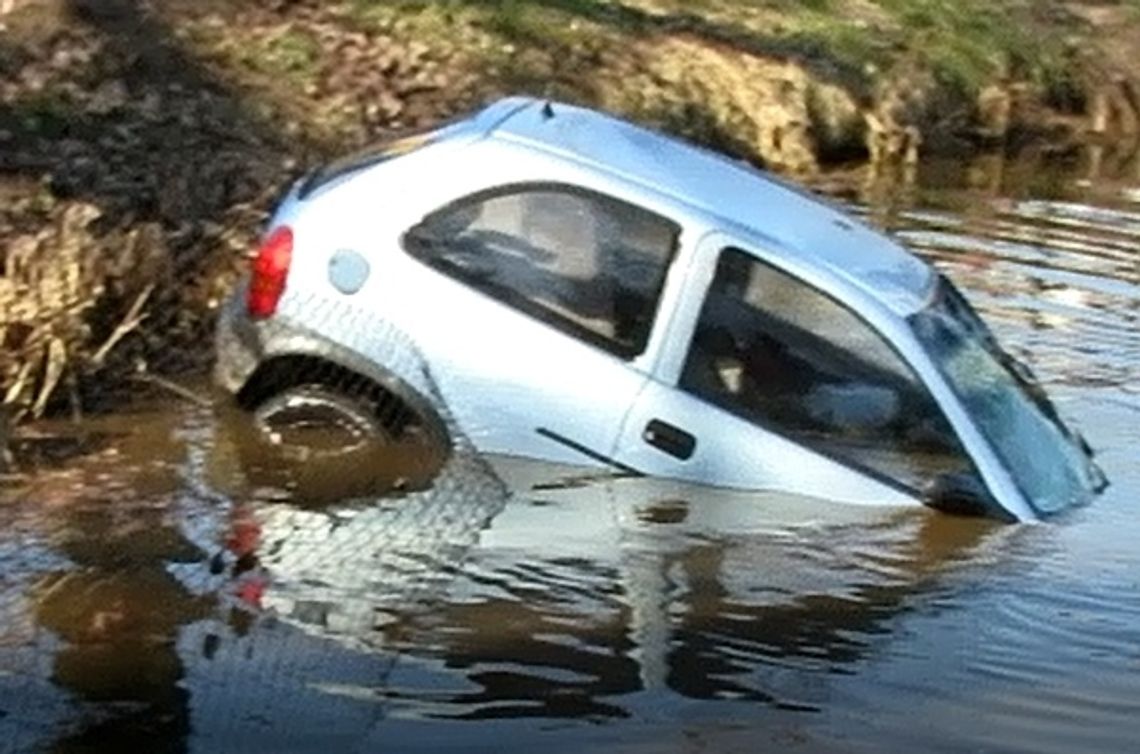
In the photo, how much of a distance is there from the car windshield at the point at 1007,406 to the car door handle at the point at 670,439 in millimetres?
848

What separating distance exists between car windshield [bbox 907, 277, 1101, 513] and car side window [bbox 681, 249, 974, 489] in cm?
17

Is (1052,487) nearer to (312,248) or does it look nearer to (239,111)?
(312,248)

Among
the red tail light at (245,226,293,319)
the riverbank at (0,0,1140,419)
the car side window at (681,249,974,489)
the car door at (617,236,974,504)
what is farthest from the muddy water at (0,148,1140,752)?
the riverbank at (0,0,1140,419)

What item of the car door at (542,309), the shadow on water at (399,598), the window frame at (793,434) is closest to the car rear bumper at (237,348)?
the shadow on water at (399,598)

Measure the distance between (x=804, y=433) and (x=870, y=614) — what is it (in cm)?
101

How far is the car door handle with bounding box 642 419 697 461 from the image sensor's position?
8.82 metres

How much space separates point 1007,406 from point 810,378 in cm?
85

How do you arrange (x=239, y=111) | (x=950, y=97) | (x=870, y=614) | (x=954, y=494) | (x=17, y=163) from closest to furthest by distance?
(x=870, y=614)
(x=954, y=494)
(x=17, y=163)
(x=239, y=111)
(x=950, y=97)

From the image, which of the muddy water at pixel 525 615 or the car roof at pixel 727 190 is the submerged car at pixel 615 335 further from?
the muddy water at pixel 525 615

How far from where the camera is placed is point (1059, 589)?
834 centimetres

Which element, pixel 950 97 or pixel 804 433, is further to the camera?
pixel 950 97

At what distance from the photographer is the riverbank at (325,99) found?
1028 cm

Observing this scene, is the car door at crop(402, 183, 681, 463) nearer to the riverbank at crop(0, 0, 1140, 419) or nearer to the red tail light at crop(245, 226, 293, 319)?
the red tail light at crop(245, 226, 293, 319)

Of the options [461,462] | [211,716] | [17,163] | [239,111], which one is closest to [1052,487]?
[461,462]
